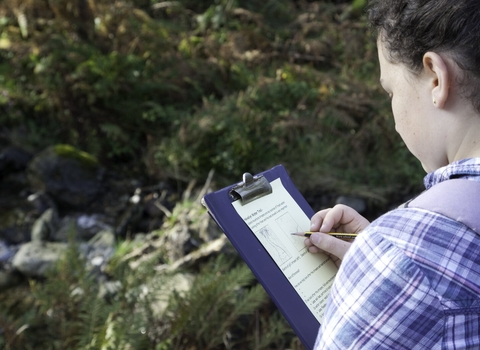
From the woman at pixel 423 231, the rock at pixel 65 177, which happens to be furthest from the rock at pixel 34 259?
the woman at pixel 423 231

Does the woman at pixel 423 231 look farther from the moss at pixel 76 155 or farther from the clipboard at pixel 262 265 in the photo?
the moss at pixel 76 155

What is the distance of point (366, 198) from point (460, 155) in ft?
12.9

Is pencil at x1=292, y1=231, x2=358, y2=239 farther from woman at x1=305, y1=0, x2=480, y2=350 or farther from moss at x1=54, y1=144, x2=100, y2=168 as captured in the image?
moss at x1=54, y1=144, x2=100, y2=168

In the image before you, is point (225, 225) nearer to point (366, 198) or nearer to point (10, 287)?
point (10, 287)

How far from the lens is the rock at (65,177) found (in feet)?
17.5

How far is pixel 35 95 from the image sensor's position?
6062 mm

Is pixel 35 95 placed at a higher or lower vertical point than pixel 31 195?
higher

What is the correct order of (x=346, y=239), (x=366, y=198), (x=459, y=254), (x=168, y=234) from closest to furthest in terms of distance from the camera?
1. (x=459, y=254)
2. (x=346, y=239)
3. (x=168, y=234)
4. (x=366, y=198)

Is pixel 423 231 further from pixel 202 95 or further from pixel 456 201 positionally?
pixel 202 95

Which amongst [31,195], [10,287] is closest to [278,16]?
[31,195]

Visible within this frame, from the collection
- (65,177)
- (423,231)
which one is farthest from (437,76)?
(65,177)

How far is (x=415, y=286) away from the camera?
0.82 meters

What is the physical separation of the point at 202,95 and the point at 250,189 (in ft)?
15.7

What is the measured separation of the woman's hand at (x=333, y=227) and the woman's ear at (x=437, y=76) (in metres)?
0.51
